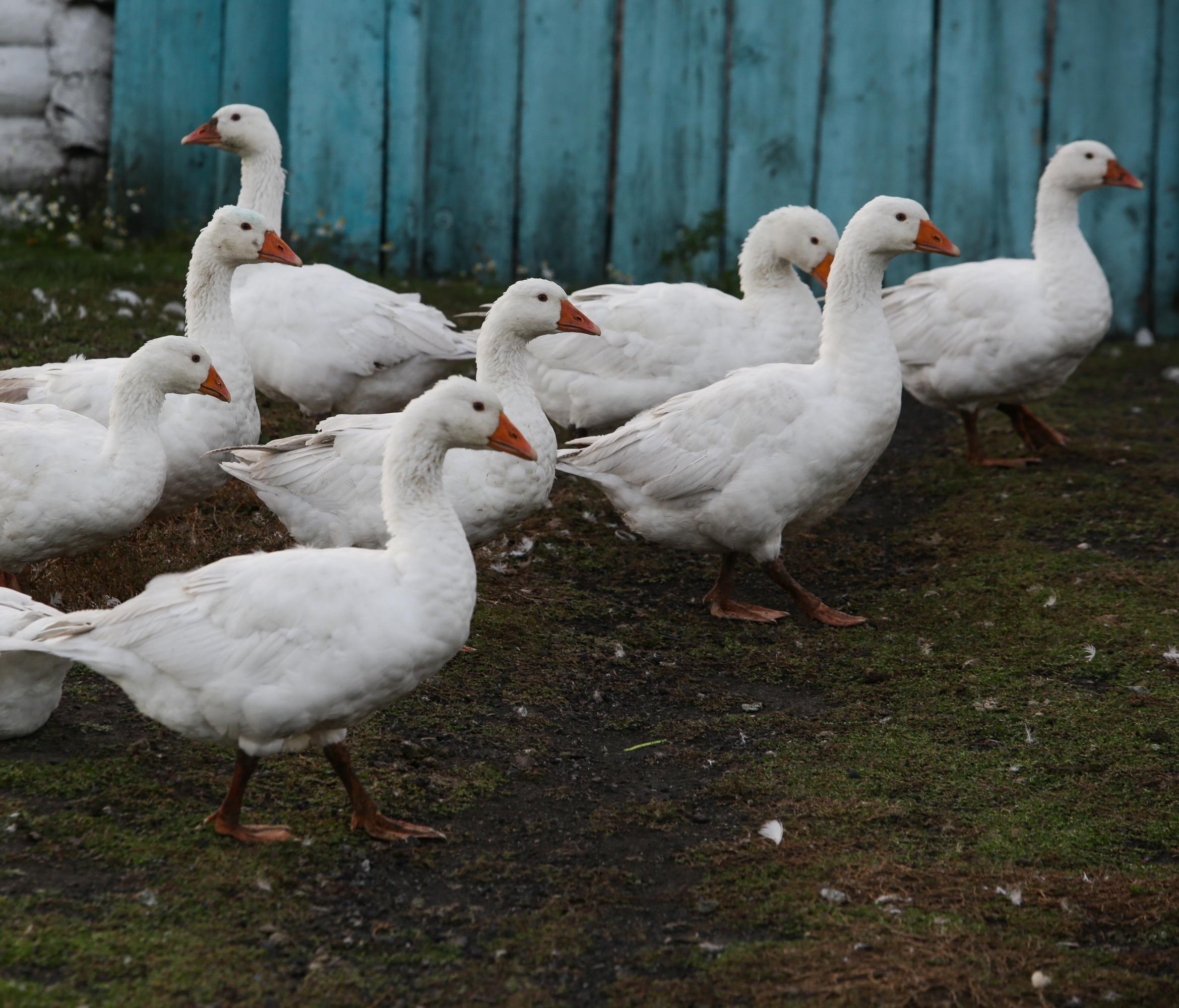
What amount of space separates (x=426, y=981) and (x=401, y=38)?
299 inches

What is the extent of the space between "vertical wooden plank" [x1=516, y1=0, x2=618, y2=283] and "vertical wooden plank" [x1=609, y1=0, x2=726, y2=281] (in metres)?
0.14

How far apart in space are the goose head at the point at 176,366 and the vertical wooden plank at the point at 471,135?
527 centimetres

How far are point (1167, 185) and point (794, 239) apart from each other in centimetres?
455

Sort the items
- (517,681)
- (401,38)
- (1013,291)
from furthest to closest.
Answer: (401,38) < (1013,291) < (517,681)

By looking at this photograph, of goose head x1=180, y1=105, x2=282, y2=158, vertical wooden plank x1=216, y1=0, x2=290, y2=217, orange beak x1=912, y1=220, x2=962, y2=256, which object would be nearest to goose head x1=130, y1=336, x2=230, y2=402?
goose head x1=180, y1=105, x2=282, y2=158

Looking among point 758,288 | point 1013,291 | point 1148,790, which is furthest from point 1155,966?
point 1013,291

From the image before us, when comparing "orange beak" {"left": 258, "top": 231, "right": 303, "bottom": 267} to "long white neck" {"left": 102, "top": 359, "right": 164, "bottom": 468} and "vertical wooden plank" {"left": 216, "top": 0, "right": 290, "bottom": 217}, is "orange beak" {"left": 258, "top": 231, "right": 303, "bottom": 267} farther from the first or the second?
"vertical wooden plank" {"left": 216, "top": 0, "right": 290, "bottom": 217}

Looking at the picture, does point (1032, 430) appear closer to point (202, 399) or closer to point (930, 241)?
point (930, 241)

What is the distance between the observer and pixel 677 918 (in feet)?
11.1

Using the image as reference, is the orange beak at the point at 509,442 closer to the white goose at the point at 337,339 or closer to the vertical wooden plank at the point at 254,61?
the white goose at the point at 337,339

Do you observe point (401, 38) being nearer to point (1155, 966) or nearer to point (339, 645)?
point (339, 645)

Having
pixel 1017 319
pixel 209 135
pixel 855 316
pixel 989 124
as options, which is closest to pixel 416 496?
pixel 855 316

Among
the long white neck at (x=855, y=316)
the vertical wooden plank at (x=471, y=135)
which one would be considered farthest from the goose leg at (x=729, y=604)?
the vertical wooden plank at (x=471, y=135)

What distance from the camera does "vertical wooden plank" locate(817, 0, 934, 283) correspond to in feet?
31.6
